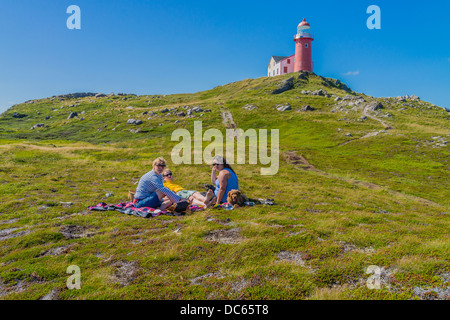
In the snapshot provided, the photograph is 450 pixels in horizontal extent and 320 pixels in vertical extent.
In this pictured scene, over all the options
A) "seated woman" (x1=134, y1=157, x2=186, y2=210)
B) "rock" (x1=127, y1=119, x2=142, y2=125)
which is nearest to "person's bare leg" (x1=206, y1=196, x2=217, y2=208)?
"seated woman" (x1=134, y1=157, x2=186, y2=210)

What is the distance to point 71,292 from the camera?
6.04 m

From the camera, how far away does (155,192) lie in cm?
1294

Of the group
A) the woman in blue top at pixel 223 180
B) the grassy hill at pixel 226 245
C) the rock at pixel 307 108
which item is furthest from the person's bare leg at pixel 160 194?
the rock at pixel 307 108

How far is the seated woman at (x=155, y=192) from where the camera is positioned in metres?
12.6

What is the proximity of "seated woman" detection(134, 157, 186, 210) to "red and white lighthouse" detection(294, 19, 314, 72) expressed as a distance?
139776 mm

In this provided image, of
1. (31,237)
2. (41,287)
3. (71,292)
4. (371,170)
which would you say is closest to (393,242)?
(71,292)

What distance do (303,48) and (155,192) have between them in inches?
5753

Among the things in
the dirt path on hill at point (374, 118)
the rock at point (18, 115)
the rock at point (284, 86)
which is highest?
the rock at point (284, 86)

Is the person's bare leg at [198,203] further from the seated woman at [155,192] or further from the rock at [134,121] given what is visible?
the rock at [134,121]

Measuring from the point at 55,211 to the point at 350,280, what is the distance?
14003 mm

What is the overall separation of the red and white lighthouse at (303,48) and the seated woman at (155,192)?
13978cm

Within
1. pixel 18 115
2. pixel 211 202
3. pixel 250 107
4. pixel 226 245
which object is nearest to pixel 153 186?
pixel 211 202

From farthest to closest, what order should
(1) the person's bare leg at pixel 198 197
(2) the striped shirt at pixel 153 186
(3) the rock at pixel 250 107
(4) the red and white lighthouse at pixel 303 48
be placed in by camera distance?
(4) the red and white lighthouse at pixel 303 48
(3) the rock at pixel 250 107
(1) the person's bare leg at pixel 198 197
(2) the striped shirt at pixel 153 186
